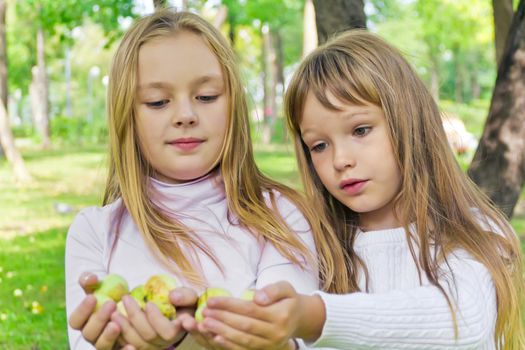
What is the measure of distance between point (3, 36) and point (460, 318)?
16.1m

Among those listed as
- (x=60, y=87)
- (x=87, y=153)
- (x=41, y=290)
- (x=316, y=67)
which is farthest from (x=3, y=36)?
(x=60, y=87)

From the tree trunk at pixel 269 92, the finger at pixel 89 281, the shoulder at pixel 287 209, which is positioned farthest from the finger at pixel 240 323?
the tree trunk at pixel 269 92

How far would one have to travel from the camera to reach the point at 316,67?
2541mm

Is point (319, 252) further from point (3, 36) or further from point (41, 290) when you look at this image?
point (3, 36)

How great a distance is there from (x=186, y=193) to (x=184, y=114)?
30 cm

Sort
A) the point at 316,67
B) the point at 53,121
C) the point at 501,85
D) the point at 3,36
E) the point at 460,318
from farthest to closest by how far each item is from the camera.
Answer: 1. the point at 53,121
2. the point at 3,36
3. the point at 501,85
4. the point at 316,67
5. the point at 460,318

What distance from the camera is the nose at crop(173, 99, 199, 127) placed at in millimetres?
2396

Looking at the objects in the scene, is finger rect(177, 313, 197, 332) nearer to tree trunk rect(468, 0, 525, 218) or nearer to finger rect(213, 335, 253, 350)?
finger rect(213, 335, 253, 350)

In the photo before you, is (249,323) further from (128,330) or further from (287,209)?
(287,209)

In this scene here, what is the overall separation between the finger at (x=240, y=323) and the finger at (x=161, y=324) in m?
0.12

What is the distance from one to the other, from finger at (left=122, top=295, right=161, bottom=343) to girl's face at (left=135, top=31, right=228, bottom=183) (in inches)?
25.6

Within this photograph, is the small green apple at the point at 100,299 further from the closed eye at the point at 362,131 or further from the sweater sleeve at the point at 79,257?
the closed eye at the point at 362,131

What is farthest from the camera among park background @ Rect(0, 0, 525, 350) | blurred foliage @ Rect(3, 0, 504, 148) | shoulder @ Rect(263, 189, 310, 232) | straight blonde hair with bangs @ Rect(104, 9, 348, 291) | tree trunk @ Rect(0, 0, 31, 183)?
tree trunk @ Rect(0, 0, 31, 183)

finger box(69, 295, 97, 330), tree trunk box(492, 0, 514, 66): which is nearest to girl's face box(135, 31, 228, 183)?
finger box(69, 295, 97, 330)
